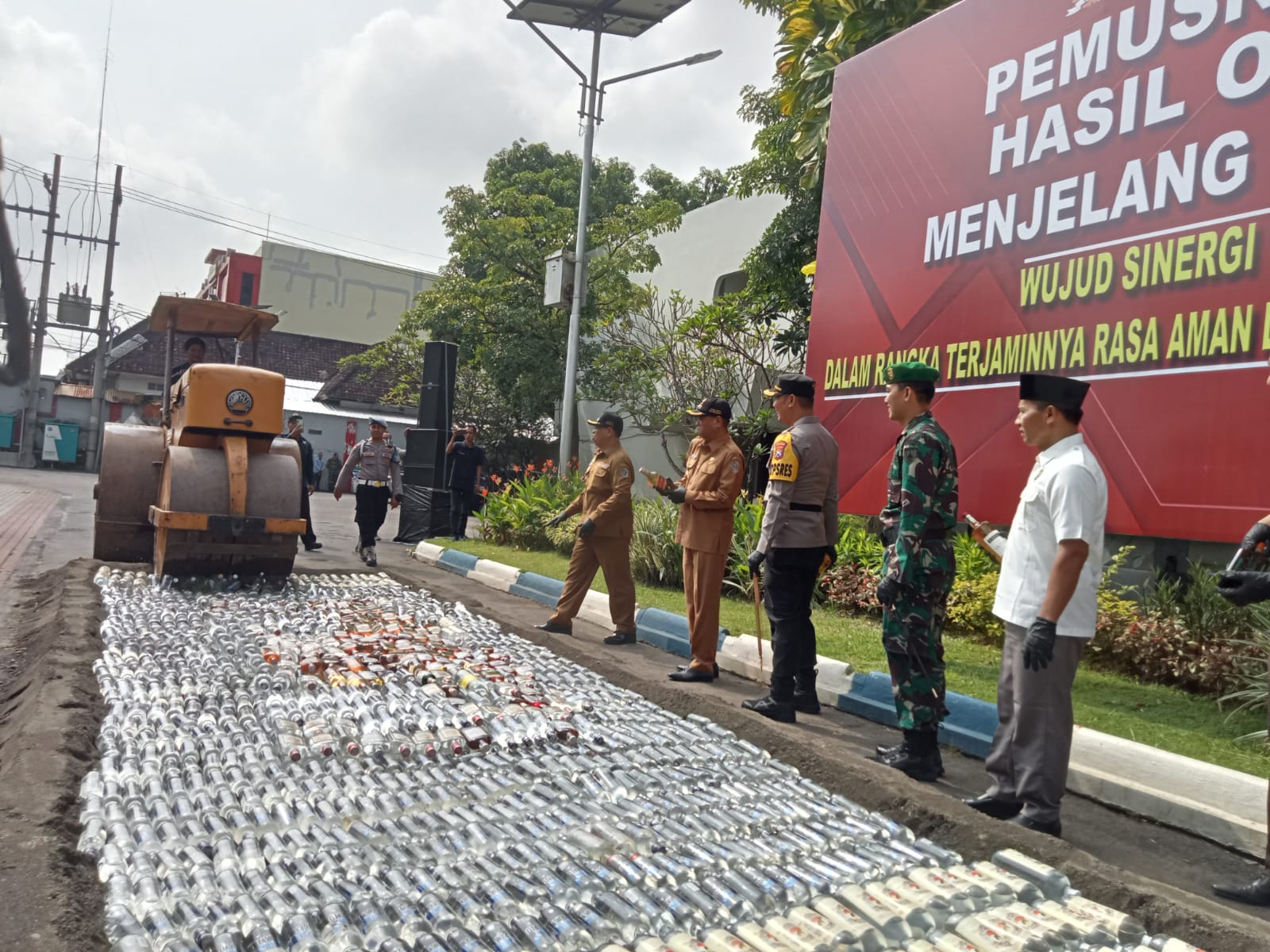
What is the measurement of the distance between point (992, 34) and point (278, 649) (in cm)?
650

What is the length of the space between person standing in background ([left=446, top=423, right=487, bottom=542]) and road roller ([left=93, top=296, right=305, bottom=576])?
523 centimetres

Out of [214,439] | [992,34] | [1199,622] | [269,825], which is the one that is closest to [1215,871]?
[1199,622]

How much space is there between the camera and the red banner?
5480 mm

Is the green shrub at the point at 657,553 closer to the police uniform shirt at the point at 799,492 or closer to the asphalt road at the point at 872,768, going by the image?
the asphalt road at the point at 872,768

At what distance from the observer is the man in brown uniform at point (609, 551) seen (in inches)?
318

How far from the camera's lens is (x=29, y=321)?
1.35m

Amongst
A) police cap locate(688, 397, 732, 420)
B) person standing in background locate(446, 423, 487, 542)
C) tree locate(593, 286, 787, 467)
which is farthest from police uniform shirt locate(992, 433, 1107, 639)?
person standing in background locate(446, 423, 487, 542)

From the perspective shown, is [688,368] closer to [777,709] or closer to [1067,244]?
[1067,244]

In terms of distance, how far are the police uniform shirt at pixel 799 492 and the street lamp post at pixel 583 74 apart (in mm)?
10502

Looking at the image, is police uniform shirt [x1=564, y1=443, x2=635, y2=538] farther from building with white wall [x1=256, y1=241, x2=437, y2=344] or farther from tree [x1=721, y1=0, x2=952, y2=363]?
building with white wall [x1=256, y1=241, x2=437, y2=344]

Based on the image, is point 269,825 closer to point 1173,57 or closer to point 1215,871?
point 1215,871

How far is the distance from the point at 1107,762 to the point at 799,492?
83.8 inches

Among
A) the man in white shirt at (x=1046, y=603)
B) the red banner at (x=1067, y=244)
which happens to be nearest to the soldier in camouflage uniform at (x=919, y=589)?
the man in white shirt at (x=1046, y=603)

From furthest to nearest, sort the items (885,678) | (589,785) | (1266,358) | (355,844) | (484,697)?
(885,678), (484,697), (1266,358), (589,785), (355,844)
